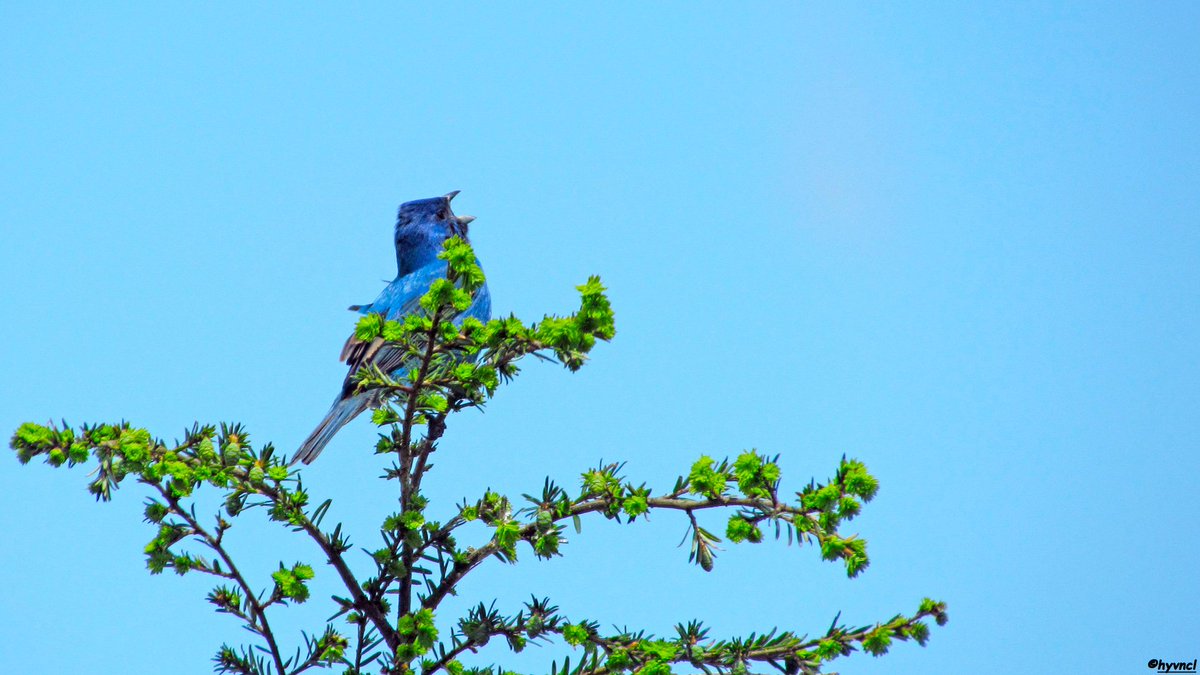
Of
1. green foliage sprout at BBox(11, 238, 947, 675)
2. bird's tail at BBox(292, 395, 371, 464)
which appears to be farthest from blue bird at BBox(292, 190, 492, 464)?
green foliage sprout at BBox(11, 238, 947, 675)

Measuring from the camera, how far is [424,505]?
3.75 m

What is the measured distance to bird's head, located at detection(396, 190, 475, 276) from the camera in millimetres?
8445

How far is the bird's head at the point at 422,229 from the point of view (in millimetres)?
8445

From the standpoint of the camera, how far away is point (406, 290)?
7.86m

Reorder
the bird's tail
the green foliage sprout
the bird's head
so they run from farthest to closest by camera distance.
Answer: the bird's head < the bird's tail < the green foliage sprout

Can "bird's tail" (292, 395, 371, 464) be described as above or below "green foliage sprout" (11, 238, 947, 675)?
above

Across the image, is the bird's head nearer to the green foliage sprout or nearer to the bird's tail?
the bird's tail

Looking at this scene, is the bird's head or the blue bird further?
the bird's head

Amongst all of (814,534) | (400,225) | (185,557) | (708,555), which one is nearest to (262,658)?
(185,557)

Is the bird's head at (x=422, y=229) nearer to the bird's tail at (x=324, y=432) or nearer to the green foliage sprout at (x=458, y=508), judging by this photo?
the bird's tail at (x=324, y=432)

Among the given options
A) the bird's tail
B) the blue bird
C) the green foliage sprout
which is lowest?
the green foliage sprout

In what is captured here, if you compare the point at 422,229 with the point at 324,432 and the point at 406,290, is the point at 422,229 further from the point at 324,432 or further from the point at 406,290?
the point at 324,432

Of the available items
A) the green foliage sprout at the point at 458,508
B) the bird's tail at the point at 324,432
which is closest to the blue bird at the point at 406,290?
the bird's tail at the point at 324,432

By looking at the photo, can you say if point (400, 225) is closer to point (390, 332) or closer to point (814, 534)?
point (390, 332)
